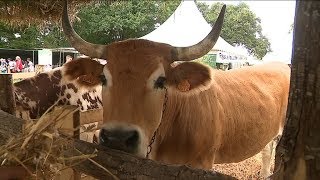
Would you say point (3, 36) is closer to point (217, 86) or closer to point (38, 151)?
point (217, 86)

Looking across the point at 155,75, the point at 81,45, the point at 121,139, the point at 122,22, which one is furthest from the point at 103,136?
the point at 122,22

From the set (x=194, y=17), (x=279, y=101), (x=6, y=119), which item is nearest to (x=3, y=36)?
(x=194, y=17)

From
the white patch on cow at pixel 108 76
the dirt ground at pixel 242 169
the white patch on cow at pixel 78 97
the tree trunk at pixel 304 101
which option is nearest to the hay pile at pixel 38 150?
the tree trunk at pixel 304 101

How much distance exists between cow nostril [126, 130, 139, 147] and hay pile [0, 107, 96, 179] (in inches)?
39.4

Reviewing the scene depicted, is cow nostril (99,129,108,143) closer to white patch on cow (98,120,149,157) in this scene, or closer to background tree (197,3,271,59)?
white patch on cow (98,120,149,157)

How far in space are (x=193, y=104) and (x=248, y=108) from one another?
1.38 meters

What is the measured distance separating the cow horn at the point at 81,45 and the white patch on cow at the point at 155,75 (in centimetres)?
57

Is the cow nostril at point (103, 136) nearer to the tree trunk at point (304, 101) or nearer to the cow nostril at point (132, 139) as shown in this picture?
the cow nostril at point (132, 139)

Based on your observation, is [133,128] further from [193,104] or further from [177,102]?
[193,104]

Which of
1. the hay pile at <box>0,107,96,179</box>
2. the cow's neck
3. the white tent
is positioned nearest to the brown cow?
the hay pile at <box>0,107,96,179</box>

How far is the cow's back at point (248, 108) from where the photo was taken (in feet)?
16.2

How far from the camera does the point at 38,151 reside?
1824 millimetres

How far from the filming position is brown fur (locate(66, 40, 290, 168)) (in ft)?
10.4

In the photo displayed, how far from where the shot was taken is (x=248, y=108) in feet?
17.6
